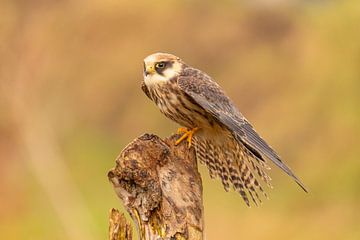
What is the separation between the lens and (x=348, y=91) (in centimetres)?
1343

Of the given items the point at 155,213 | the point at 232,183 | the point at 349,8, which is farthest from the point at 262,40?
the point at 155,213

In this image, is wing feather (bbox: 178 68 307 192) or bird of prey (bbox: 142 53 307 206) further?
→ bird of prey (bbox: 142 53 307 206)

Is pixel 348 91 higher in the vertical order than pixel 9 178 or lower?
lower

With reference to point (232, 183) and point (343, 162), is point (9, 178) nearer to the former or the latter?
point (343, 162)

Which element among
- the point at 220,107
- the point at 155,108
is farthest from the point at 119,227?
the point at 155,108

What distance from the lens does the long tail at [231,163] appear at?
573 cm

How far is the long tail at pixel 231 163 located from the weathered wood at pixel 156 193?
3.31 feet

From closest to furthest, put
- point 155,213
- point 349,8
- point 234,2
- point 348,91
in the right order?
1. point 155,213
2. point 348,91
3. point 349,8
4. point 234,2

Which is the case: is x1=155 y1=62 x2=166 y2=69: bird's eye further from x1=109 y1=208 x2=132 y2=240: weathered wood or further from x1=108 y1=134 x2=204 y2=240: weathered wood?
x1=109 y1=208 x2=132 y2=240: weathered wood

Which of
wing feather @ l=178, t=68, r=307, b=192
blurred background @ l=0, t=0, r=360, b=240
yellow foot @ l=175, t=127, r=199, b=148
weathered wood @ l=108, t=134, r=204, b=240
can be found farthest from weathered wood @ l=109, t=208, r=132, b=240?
blurred background @ l=0, t=0, r=360, b=240

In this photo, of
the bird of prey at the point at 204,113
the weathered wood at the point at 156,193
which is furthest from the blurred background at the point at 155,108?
the weathered wood at the point at 156,193

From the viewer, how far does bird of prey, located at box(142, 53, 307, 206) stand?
5598 mm

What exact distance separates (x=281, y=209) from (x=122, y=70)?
4.46 meters

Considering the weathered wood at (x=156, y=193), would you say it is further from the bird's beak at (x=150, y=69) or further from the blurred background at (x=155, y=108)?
the blurred background at (x=155, y=108)
